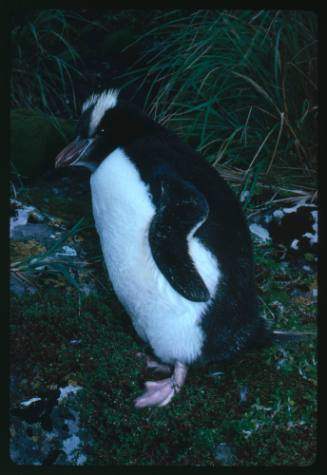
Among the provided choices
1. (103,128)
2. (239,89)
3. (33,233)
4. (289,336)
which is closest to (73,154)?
(103,128)

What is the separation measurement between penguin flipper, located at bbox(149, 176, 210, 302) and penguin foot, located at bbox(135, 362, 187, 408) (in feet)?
0.49

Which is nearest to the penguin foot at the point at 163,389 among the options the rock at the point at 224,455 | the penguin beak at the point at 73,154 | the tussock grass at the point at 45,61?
the rock at the point at 224,455

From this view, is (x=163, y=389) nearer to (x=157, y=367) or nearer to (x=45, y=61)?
(x=157, y=367)

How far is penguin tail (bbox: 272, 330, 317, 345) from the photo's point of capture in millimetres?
1016

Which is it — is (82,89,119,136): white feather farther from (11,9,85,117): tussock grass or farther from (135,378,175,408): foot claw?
(135,378,175,408): foot claw

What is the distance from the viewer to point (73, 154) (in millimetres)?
1020

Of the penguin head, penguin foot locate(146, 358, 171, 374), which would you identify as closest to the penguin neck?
the penguin head

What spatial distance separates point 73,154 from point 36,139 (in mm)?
164

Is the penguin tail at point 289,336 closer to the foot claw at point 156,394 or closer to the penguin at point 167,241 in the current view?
the penguin at point 167,241

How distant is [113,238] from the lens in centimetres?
101

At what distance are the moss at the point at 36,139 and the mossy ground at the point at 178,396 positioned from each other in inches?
8.4

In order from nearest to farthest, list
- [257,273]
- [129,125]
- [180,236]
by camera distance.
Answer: [180,236] < [129,125] < [257,273]

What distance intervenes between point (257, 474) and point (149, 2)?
0.75 m

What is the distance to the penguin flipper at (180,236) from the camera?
2.96 ft
